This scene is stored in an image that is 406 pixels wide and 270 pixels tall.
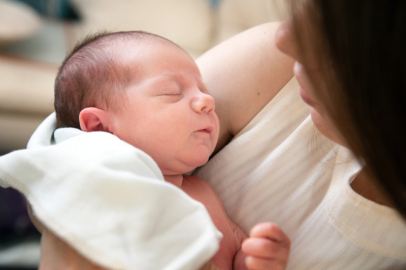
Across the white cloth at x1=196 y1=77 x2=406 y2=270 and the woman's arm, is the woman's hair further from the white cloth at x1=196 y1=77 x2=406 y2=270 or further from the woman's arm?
the woman's arm

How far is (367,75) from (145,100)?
1.35 ft

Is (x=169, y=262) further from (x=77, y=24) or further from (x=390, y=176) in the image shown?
(x=77, y=24)

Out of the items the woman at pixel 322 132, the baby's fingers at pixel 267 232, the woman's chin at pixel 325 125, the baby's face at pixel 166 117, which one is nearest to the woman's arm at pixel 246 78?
the woman at pixel 322 132

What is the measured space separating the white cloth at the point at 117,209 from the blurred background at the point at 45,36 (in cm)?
70

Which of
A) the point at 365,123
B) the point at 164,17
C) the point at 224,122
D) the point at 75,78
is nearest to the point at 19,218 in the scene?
the point at 75,78

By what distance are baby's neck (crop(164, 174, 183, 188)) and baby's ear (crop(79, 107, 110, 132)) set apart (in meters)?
0.16

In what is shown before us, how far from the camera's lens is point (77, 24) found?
2.20m

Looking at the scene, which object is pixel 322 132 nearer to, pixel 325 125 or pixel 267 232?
pixel 325 125

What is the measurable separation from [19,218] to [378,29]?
1.40 metres

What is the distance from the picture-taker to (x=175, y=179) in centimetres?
75

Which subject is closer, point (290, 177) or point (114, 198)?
point (114, 198)

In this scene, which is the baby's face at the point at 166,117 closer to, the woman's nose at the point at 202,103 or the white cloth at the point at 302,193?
the woman's nose at the point at 202,103

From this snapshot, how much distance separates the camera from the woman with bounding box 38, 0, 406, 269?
17.0 inches

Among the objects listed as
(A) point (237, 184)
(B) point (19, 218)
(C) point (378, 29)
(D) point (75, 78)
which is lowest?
(B) point (19, 218)
